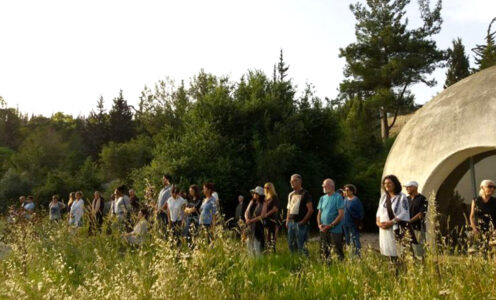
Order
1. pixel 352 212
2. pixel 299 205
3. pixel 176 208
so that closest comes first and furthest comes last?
pixel 352 212
pixel 299 205
pixel 176 208

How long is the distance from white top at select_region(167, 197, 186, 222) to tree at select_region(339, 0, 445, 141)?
2432cm

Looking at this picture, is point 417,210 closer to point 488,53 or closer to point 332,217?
point 332,217

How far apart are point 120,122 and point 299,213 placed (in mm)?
35877

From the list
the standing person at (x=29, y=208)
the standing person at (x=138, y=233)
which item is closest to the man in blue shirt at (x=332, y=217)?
the standing person at (x=138, y=233)

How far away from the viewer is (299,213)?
24.8ft

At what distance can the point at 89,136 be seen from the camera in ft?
138

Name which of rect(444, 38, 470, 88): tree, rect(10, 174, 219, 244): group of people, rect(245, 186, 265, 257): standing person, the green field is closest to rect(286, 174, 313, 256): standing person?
the green field

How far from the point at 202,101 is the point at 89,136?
28.8 metres

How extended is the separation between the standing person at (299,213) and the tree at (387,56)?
24.5 m

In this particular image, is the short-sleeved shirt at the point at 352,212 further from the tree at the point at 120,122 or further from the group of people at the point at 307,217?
the tree at the point at 120,122

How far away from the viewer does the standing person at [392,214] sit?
5700 mm

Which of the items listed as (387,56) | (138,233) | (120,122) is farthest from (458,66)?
(138,233)

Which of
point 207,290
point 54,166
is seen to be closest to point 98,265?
point 207,290

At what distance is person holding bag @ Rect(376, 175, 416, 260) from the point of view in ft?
18.7
